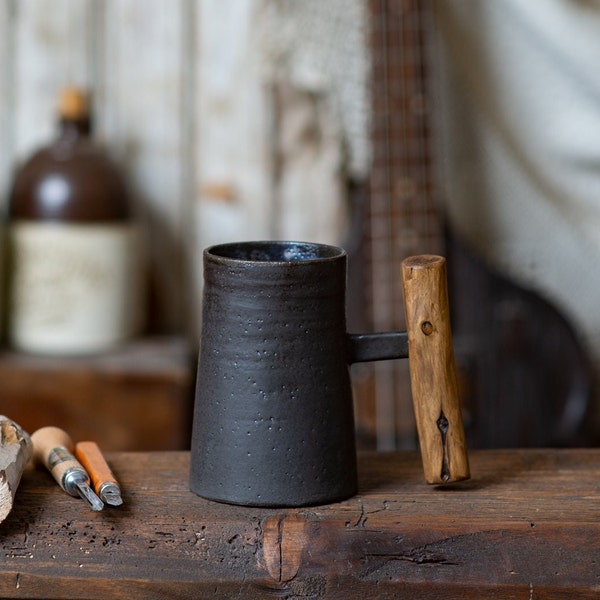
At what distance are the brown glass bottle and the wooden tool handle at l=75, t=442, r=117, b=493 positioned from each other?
0.74 m

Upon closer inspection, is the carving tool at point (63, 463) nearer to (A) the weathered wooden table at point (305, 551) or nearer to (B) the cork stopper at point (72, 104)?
(A) the weathered wooden table at point (305, 551)

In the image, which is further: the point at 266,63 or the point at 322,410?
the point at 266,63

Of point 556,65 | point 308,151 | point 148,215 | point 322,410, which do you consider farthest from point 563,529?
point 148,215

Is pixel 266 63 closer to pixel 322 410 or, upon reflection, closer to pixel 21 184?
pixel 21 184

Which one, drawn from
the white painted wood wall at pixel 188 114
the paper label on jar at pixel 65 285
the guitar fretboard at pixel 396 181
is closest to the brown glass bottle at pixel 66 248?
the paper label on jar at pixel 65 285

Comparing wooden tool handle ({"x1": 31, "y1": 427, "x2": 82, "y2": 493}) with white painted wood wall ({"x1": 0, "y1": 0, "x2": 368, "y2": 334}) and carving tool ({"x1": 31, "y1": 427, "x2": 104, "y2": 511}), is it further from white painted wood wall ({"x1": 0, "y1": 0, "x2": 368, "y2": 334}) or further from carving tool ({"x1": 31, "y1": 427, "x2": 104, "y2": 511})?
white painted wood wall ({"x1": 0, "y1": 0, "x2": 368, "y2": 334})

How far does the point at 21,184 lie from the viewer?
1.57m

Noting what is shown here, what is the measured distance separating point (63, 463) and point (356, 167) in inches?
36.0

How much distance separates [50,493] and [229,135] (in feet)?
3.17

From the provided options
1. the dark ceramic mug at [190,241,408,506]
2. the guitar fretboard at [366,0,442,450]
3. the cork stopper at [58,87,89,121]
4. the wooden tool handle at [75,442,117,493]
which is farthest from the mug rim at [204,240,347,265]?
the cork stopper at [58,87,89,121]

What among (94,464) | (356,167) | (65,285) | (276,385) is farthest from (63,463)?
(356,167)

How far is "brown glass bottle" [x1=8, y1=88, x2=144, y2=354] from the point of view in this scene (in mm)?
1545

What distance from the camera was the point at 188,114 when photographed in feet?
5.44

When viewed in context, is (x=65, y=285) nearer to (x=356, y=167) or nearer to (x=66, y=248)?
(x=66, y=248)
